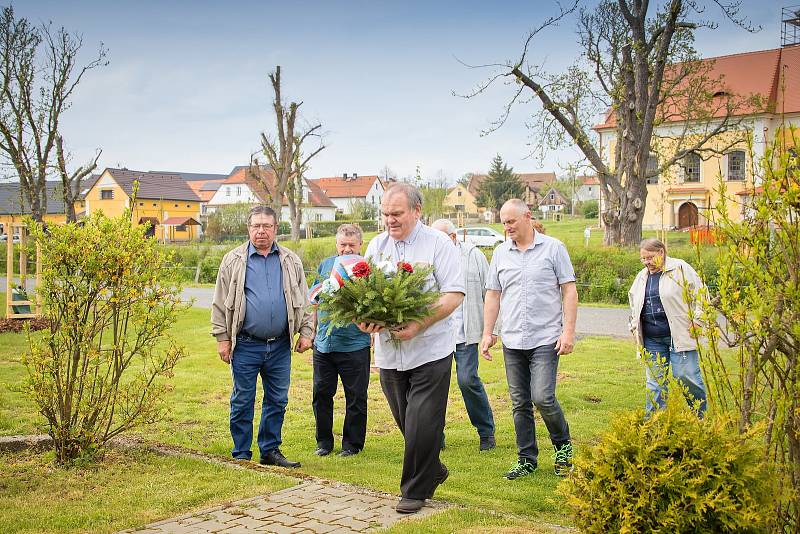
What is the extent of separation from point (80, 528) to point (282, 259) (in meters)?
2.98

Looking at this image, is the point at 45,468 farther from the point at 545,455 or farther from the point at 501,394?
the point at 501,394

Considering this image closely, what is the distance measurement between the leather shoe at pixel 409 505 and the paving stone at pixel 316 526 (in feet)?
1.78

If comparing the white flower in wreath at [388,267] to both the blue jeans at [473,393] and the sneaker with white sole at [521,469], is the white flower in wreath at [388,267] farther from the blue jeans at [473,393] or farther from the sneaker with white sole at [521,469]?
the blue jeans at [473,393]

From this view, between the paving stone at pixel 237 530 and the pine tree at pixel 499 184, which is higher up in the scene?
the pine tree at pixel 499 184

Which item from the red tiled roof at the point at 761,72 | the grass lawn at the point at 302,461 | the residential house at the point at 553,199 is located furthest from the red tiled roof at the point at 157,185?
the grass lawn at the point at 302,461

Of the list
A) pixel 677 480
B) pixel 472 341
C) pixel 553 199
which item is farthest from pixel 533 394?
pixel 553 199

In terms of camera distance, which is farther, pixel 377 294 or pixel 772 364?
pixel 377 294

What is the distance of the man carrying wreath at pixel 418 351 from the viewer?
214 inches

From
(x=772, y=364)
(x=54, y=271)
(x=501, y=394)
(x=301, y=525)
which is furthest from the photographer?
(x=501, y=394)

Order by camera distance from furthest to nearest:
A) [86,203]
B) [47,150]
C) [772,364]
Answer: [86,203], [47,150], [772,364]

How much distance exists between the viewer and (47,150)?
28.4 m

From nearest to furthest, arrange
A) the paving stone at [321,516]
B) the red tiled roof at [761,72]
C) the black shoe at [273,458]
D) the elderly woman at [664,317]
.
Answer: the paving stone at [321,516], the black shoe at [273,458], the elderly woman at [664,317], the red tiled roof at [761,72]

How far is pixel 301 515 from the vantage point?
17.0ft

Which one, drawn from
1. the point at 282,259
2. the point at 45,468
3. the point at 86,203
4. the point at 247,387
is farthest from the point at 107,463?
the point at 86,203
